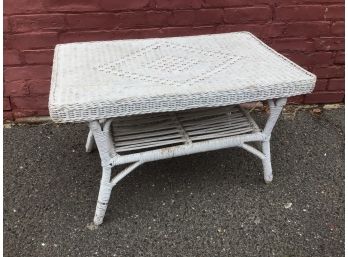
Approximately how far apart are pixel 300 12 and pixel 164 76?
3.34 feet

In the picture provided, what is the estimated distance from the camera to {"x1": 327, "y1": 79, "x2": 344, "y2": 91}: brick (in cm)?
236

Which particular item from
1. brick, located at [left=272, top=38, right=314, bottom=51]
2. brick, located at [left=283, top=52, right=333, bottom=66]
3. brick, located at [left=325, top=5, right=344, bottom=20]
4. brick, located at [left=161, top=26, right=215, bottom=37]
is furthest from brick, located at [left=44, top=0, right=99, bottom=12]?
brick, located at [left=325, top=5, right=344, bottom=20]

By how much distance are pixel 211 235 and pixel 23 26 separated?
1.34 metres

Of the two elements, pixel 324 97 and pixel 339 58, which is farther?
pixel 324 97

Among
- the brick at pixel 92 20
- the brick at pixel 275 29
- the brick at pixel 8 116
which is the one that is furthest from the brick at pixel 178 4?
the brick at pixel 8 116

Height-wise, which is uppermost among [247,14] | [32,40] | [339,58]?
[247,14]

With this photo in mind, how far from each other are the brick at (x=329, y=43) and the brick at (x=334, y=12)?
12 cm

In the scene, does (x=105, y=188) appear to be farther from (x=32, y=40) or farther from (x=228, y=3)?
(x=228, y=3)

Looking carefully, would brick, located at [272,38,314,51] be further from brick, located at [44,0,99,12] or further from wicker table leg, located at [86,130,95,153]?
wicker table leg, located at [86,130,95,153]

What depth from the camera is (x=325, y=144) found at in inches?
83.1

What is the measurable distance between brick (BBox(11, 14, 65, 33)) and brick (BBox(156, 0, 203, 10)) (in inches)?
19.4

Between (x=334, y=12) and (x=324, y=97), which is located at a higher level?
(x=334, y=12)

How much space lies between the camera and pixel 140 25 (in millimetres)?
2023

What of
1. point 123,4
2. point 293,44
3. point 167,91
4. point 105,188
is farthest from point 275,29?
point 105,188
